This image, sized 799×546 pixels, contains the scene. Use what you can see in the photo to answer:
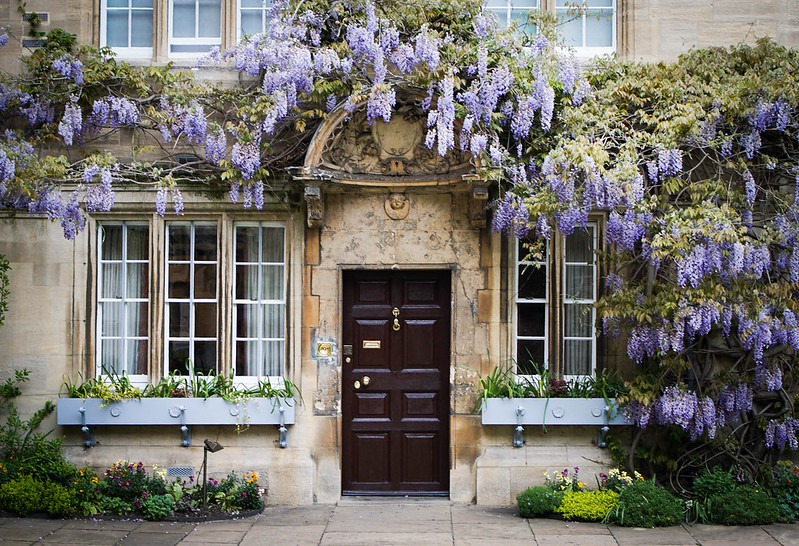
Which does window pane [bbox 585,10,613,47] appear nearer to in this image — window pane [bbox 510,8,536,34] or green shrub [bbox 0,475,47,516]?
window pane [bbox 510,8,536,34]

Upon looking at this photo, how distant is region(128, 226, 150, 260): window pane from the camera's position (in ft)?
28.9

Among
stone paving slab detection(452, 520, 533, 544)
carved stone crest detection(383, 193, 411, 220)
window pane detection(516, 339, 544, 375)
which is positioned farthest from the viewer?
window pane detection(516, 339, 544, 375)

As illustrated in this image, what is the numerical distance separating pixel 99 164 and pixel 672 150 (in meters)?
5.32

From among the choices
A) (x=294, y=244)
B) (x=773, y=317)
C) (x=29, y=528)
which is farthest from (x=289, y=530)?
(x=773, y=317)

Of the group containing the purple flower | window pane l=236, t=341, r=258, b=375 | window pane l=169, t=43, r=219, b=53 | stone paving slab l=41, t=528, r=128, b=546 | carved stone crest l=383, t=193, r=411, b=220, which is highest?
window pane l=169, t=43, r=219, b=53

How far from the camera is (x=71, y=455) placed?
27.7 feet

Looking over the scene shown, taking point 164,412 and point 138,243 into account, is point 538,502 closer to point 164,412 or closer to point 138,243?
point 164,412

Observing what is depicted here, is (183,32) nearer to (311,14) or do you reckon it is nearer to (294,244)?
(311,14)

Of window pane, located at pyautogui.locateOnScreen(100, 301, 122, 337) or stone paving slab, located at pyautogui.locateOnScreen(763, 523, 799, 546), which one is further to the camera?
window pane, located at pyautogui.locateOnScreen(100, 301, 122, 337)

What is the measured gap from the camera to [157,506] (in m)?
7.73

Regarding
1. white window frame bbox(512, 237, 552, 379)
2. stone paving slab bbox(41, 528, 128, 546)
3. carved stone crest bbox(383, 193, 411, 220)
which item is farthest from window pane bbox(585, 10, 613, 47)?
stone paving slab bbox(41, 528, 128, 546)

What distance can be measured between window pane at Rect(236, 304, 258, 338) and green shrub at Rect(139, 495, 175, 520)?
71.8 inches

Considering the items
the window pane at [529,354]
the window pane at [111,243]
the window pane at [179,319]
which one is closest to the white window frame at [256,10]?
the window pane at [111,243]

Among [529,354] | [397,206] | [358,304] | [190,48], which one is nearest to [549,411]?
[529,354]
